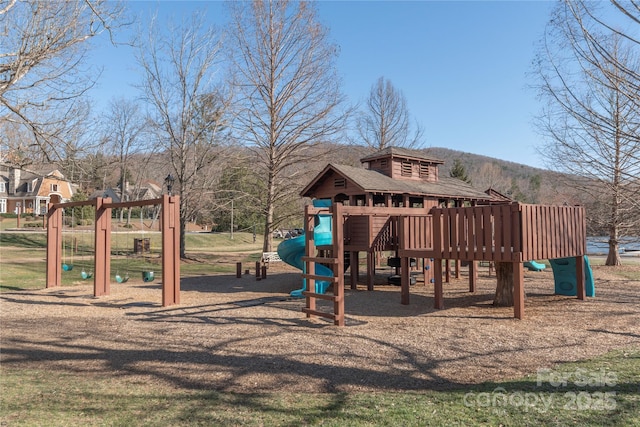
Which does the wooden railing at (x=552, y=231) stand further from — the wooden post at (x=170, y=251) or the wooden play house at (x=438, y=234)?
the wooden post at (x=170, y=251)

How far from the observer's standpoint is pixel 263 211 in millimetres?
24359

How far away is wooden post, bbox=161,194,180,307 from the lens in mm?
10898

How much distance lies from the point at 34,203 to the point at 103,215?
50267mm

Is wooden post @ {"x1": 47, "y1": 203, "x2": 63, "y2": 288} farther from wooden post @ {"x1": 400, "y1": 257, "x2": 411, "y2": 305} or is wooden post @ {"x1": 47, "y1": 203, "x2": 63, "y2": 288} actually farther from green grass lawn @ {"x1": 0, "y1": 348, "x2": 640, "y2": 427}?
wooden post @ {"x1": 400, "y1": 257, "x2": 411, "y2": 305}

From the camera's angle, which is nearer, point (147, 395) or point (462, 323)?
point (147, 395)

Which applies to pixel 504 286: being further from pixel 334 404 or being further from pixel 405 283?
pixel 334 404

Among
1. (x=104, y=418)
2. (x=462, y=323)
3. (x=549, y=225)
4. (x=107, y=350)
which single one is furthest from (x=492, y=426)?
(x=549, y=225)

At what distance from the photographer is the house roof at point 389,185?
1504cm

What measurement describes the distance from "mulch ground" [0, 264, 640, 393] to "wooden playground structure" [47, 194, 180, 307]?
571 mm

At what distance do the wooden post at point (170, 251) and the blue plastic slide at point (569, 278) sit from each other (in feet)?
33.6

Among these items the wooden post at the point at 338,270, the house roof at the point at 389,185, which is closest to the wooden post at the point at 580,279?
the house roof at the point at 389,185

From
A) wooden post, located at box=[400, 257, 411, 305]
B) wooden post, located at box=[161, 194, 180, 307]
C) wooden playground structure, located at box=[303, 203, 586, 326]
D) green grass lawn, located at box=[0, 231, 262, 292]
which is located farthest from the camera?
green grass lawn, located at box=[0, 231, 262, 292]

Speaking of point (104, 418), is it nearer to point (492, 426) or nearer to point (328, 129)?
point (492, 426)

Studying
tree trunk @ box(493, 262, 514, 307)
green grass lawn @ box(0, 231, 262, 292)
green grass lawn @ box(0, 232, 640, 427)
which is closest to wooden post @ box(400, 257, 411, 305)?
tree trunk @ box(493, 262, 514, 307)
